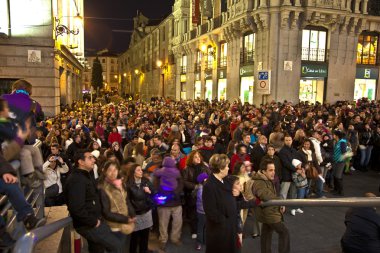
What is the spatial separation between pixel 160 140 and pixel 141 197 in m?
4.33

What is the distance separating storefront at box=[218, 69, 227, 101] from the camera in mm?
30953

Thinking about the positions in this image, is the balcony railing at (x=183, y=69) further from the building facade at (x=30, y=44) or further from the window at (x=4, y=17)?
the window at (x=4, y=17)

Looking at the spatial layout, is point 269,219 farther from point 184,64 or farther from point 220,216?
point 184,64

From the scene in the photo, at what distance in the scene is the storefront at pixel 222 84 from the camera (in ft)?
102

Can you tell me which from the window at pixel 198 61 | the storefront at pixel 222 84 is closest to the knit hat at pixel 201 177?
the storefront at pixel 222 84

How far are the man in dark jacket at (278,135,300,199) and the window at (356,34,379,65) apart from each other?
2272 centimetres

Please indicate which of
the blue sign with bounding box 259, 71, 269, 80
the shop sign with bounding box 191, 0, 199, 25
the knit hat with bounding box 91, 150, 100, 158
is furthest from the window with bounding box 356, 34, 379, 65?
the knit hat with bounding box 91, 150, 100, 158

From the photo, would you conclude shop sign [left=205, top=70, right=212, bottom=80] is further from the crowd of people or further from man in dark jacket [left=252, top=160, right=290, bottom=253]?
man in dark jacket [left=252, top=160, right=290, bottom=253]

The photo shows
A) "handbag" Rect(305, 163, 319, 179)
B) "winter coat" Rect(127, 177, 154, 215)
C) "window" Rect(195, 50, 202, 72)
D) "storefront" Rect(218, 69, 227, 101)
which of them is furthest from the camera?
"window" Rect(195, 50, 202, 72)

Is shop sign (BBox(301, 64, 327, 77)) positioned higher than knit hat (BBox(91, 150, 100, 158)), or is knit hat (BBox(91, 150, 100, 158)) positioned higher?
shop sign (BBox(301, 64, 327, 77))

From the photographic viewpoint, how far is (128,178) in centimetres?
577

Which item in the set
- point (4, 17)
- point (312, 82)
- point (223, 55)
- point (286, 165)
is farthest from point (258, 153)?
point (223, 55)

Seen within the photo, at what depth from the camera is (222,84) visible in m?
31.8

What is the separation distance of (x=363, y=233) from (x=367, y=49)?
92.5 ft
